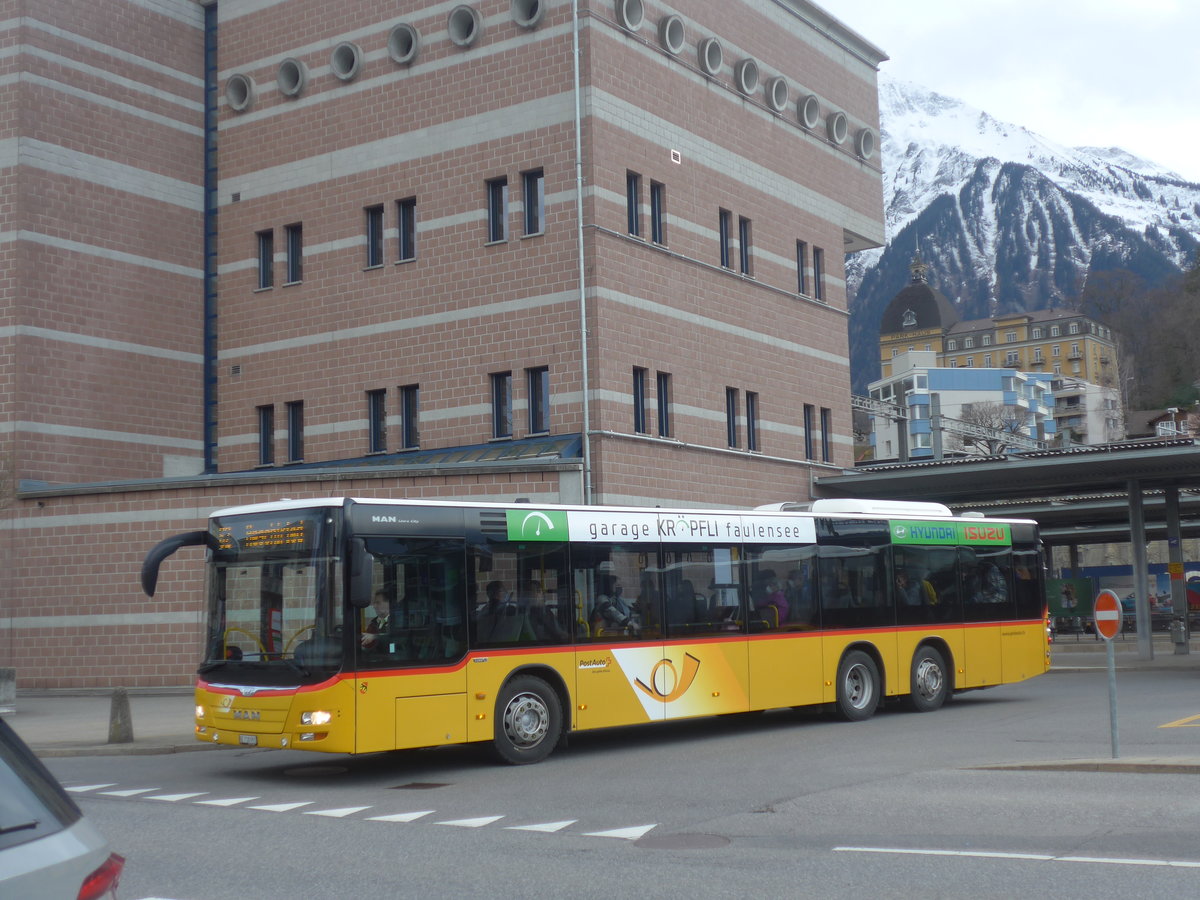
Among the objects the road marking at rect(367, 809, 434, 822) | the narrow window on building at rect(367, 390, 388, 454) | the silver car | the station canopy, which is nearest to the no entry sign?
the road marking at rect(367, 809, 434, 822)

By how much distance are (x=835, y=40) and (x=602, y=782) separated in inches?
1161

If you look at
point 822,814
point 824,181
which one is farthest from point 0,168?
point 822,814

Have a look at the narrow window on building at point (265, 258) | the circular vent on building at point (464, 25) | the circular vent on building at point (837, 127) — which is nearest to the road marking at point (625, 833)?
the circular vent on building at point (464, 25)

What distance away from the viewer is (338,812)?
453 inches

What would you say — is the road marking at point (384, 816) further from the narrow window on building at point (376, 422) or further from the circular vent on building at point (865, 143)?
the circular vent on building at point (865, 143)

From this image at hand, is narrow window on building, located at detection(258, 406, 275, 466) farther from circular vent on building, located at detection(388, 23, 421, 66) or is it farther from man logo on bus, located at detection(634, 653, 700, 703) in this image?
man logo on bus, located at detection(634, 653, 700, 703)

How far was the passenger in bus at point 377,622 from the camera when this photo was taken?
44.1ft

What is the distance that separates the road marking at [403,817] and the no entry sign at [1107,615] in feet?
20.9

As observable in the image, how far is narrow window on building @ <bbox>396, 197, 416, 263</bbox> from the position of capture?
31438 millimetres

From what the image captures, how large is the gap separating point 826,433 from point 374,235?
42.3ft

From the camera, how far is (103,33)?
32.6 meters

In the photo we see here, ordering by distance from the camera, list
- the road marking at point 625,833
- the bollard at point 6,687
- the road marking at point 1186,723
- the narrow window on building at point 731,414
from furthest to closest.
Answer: the narrow window on building at point 731,414
the bollard at point 6,687
the road marking at point 1186,723
the road marking at point 625,833

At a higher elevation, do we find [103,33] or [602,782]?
[103,33]

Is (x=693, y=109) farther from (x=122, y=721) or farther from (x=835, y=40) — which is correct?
(x=122, y=721)
